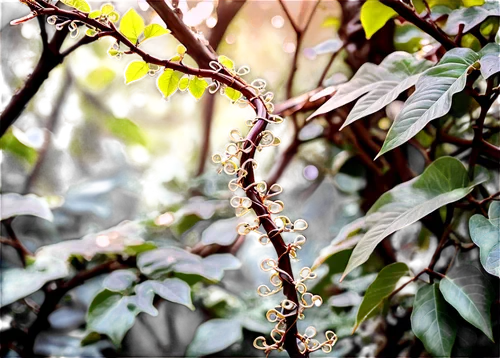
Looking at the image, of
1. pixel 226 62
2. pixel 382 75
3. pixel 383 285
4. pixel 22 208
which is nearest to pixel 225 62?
pixel 226 62

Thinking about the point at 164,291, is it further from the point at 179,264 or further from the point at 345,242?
the point at 345,242

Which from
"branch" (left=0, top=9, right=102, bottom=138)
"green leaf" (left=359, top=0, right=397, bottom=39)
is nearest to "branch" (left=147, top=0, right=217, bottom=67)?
"branch" (left=0, top=9, right=102, bottom=138)

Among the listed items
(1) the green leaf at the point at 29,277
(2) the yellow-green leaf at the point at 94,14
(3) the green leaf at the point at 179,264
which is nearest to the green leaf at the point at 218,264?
(3) the green leaf at the point at 179,264

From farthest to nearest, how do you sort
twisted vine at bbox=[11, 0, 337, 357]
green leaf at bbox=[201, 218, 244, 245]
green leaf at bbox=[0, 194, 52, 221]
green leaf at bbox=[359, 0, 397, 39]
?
green leaf at bbox=[201, 218, 244, 245] → green leaf at bbox=[0, 194, 52, 221] → green leaf at bbox=[359, 0, 397, 39] → twisted vine at bbox=[11, 0, 337, 357]

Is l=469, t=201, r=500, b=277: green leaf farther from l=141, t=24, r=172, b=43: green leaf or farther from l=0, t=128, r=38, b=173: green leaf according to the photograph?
l=0, t=128, r=38, b=173: green leaf

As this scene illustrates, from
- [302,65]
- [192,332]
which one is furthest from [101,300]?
[302,65]

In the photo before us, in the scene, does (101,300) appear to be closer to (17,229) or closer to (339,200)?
(17,229)
